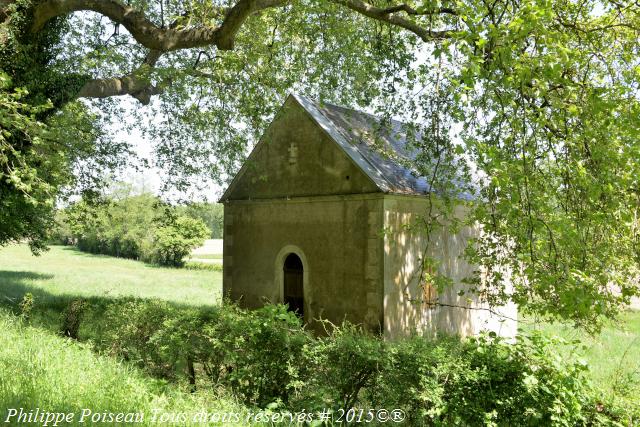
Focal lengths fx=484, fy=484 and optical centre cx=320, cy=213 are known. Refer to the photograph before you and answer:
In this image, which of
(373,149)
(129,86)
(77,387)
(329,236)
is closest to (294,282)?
(329,236)

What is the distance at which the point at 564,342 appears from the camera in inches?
232

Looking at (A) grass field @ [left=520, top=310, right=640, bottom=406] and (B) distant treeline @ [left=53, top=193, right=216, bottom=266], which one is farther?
(B) distant treeline @ [left=53, top=193, right=216, bottom=266]

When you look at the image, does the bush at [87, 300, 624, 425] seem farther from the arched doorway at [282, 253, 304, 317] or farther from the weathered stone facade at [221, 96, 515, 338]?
the arched doorway at [282, 253, 304, 317]

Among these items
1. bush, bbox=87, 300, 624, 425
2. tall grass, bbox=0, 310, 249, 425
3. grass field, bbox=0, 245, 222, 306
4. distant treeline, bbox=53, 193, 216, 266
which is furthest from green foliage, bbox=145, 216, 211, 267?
tall grass, bbox=0, 310, 249, 425

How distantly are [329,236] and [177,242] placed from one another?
134 ft

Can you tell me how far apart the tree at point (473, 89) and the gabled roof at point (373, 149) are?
2.78 feet

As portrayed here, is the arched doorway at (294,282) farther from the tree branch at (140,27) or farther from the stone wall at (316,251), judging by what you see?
the tree branch at (140,27)

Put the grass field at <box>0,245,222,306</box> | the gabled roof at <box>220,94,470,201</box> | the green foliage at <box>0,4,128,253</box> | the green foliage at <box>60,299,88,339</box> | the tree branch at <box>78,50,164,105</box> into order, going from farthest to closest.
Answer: the grass field at <box>0,245,222,306</box>, the gabled roof at <box>220,94,470,201</box>, the tree branch at <box>78,50,164,105</box>, the green foliage at <box>60,299,88,339</box>, the green foliage at <box>0,4,128,253</box>

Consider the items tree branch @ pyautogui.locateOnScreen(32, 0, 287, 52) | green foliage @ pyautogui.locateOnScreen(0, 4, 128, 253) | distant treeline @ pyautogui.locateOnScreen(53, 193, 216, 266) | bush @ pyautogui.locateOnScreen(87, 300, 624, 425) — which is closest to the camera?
bush @ pyautogui.locateOnScreen(87, 300, 624, 425)

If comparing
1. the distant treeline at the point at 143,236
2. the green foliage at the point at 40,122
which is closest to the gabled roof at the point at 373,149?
the green foliage at the point at 40,122

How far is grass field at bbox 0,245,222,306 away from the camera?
87.5 ft

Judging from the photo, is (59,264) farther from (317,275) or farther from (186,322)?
(186,322)

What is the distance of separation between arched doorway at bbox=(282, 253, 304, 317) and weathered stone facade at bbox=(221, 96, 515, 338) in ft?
0.56

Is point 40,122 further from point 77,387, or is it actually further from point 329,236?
point 329,236
